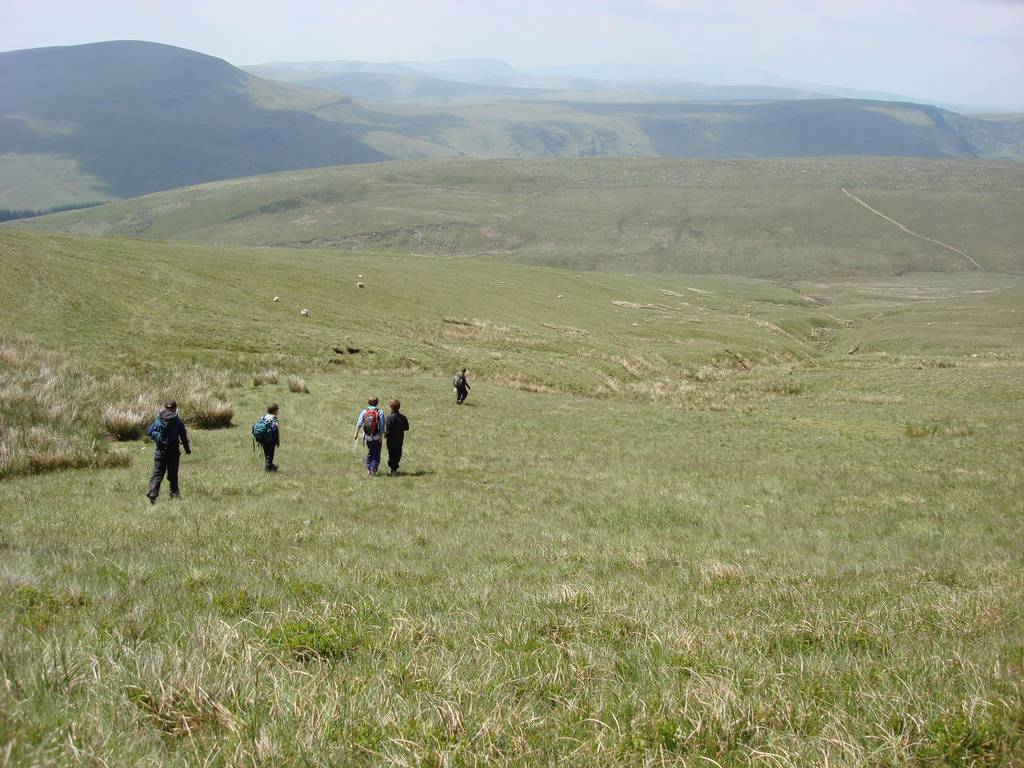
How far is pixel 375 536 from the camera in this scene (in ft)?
43.9

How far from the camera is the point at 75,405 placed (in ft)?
74.7

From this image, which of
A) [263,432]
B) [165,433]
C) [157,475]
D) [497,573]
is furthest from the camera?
[263,432]

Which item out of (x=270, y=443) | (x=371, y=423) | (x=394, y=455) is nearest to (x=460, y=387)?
(x=394, y=455)

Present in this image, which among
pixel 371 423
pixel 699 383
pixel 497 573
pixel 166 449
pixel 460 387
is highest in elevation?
pixel 497 573

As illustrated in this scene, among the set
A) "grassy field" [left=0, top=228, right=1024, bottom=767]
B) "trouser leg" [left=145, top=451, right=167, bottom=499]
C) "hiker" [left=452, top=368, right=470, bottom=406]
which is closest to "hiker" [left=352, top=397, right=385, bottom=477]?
"grassy field" [left=0, top=228, right=1024, bottom=767]

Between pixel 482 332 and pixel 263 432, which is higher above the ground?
pixel 263 432

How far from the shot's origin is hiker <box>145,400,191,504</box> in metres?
15.8

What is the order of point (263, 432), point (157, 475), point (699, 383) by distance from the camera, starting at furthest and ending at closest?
point (699, 383), point (263, 432), point (157, 475)

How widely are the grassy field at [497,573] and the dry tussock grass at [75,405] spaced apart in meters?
0.26

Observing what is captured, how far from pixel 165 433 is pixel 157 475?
90 centimetres

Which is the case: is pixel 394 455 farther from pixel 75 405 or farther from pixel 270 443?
pixel 75 405

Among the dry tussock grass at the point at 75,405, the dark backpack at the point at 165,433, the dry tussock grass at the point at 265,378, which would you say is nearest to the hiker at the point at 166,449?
the dark backpack at the point at 165,433

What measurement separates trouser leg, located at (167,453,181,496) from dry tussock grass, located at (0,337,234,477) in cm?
409

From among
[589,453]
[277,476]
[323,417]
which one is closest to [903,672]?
[277,476]
